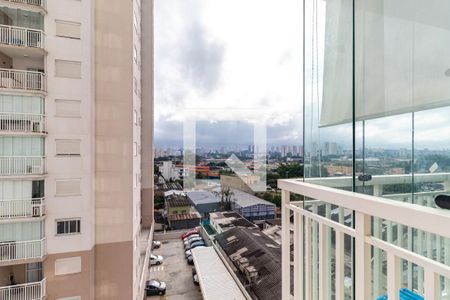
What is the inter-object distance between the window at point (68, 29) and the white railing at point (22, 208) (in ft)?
9.05

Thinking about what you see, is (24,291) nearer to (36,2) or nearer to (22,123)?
(22,123)

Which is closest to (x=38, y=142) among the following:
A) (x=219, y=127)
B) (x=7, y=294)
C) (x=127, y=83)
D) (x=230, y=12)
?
(x=127, y=83)

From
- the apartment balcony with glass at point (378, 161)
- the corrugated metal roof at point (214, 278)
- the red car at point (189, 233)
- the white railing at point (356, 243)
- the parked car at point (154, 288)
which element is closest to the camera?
the white railing at point (356, 243)

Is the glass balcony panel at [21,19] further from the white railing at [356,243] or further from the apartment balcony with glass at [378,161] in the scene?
the white railing at [356,243]

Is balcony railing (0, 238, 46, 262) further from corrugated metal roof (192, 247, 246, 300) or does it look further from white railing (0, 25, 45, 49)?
white railing (0, 25, 45, 49)

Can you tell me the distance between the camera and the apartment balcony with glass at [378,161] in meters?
0.61

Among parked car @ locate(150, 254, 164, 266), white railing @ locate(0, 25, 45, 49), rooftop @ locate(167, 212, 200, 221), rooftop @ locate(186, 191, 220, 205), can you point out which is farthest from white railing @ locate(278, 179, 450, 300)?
rooftop @ locate(167, 212, 200, 221)

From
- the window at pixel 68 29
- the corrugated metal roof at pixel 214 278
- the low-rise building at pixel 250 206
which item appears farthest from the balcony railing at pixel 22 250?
the low-rise building at pixel 250 206

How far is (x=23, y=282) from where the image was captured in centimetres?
391

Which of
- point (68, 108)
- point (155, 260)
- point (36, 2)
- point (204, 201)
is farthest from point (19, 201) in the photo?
point (204, 201)

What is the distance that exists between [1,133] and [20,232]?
1596 mm

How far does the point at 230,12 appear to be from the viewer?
5.16m

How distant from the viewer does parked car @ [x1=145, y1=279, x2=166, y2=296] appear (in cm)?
601

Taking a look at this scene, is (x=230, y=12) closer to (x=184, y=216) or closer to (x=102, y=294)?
(x=102, y=294)
